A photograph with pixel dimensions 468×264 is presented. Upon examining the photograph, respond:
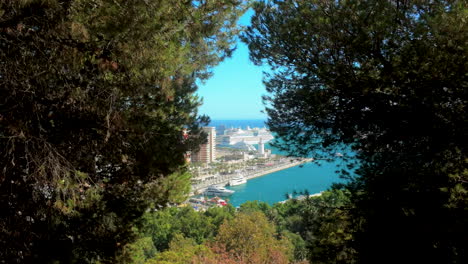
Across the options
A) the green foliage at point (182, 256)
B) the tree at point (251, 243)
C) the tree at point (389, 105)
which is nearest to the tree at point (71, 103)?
the tree at point (389, 105)

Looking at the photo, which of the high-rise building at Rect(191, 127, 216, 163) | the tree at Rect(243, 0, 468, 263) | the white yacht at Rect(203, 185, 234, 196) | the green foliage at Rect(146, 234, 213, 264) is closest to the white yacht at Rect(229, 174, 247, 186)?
the white yacht at Rect(203, 185, 234, 196)

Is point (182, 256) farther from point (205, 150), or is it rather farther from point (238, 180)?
point (238, 180)

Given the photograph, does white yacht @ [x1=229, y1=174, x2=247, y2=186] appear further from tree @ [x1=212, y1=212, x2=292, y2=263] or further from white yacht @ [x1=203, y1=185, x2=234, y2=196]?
tree @ [x1=212, y1=212, x2=292, y2=263]

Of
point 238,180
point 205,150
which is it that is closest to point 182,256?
point 205,150

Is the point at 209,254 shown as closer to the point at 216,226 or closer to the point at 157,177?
the point at 216,226

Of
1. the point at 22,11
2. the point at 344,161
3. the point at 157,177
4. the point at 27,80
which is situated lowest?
the point at 157,177

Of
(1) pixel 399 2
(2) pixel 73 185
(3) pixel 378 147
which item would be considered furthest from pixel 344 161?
(2) pixel 73 185
